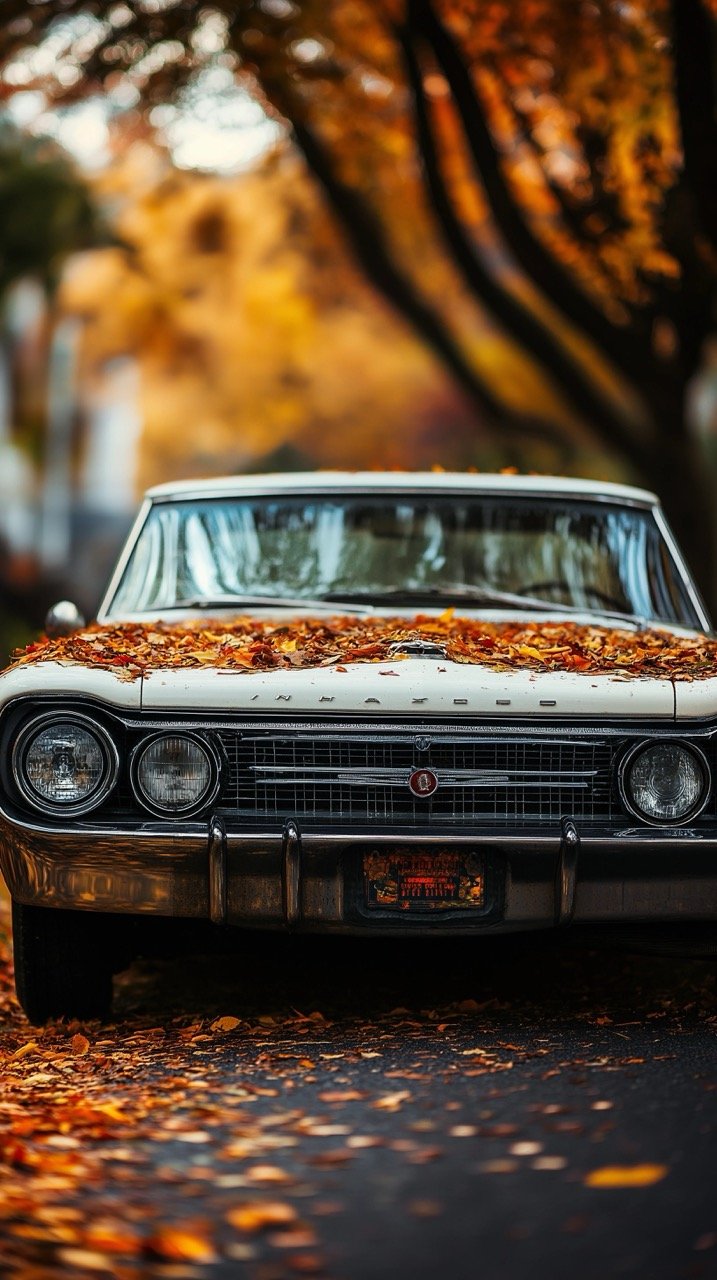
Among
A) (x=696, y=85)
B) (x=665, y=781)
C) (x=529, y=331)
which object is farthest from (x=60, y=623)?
(x=529, y=331)

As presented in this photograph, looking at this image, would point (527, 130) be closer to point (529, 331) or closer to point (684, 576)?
point (529, 331)

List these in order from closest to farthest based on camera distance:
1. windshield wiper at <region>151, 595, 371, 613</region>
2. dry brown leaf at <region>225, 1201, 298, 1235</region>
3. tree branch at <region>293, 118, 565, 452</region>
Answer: dry brown leaf at <region>225, 1201, 298, 1235</region>
windshield wiper at <region>151, 595, 371, 613</region>
tree branch at <region>293, 118, 565, 452</region>

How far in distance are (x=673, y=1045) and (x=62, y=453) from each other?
39.3 m

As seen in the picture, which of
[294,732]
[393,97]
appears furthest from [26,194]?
[294,732]

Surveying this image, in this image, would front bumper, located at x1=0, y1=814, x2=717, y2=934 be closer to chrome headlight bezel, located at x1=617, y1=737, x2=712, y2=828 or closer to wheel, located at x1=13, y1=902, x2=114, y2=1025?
chrome headlight bezel, located at x1=617, y1=737, x2=712, y2=828

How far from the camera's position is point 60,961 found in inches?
199

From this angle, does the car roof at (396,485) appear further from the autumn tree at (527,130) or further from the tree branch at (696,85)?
the autumn tree at (527,130)

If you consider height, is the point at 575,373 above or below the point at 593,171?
below

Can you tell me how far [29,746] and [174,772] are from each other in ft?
1.37

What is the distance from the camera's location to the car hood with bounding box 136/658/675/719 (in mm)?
4719

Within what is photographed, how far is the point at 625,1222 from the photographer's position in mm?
3266

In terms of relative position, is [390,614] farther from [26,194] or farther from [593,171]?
[26,194]

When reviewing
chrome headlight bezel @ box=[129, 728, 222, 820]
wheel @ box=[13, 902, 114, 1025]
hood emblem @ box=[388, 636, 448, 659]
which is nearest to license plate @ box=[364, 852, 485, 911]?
chrome headlight bezel @ box=[129, 728, 222, 820]

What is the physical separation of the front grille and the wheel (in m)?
0.66
